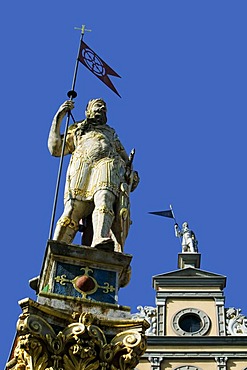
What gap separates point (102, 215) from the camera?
28.1 feet

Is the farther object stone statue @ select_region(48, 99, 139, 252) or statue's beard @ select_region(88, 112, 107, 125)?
statue's beard @ select_region(88, 112, 107, 125)

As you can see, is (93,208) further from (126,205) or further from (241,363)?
(241,363)

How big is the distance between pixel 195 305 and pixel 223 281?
95cm

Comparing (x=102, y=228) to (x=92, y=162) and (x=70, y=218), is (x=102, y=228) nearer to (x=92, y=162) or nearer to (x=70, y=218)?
(x=70, y=218)

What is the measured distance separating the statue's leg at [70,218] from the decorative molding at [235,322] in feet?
34.7

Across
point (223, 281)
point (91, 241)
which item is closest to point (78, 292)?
point (91, 241)

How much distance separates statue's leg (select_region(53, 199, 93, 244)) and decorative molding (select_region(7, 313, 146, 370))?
133 cm

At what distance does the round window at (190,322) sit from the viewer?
18906 millimetres

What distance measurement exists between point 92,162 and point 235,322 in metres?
10.7

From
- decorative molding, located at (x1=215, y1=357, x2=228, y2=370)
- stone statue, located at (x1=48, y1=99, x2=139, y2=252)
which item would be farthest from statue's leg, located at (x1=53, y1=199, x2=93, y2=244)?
decorative molding, located at (x1=215, y1=357, x2=228, y2=370)

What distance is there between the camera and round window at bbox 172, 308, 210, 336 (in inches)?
744

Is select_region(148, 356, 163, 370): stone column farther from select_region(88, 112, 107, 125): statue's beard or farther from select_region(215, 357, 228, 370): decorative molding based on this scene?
select_region(88, 112, 107, 125): statue's beard

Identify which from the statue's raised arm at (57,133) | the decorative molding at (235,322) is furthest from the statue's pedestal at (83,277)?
the decorative molding at (235,322)

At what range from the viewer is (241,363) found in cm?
1812
